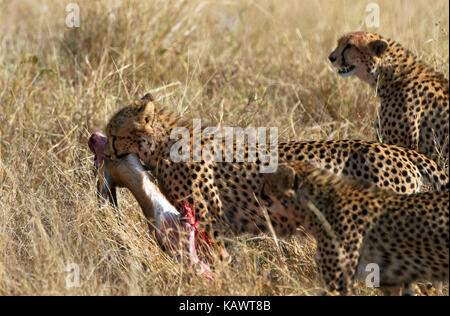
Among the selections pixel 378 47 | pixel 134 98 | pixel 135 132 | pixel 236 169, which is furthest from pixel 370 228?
pixel 134 98

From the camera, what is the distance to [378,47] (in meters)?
5.41

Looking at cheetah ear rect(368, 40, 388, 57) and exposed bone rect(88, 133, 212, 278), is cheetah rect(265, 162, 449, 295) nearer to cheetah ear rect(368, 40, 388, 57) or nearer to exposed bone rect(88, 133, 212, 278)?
exposed bone rect(88, 133, 212, 278)

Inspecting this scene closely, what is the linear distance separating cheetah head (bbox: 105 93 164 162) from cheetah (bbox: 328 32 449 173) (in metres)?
1.70

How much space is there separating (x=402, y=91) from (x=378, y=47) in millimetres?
361

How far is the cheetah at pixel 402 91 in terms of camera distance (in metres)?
5.12

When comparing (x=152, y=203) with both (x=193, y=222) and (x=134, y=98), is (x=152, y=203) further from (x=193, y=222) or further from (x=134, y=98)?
(x=134, y=98)

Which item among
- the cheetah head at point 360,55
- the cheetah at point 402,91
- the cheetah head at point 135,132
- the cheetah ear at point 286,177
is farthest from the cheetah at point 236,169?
the cheetah head at point 360,55

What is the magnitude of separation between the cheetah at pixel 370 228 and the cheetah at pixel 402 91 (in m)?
1.34

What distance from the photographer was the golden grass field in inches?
161

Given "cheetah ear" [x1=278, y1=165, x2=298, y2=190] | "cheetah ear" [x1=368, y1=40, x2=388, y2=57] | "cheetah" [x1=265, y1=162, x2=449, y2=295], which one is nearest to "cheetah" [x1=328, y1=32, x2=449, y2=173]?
"cheetah ear" [x1=368, y1=40, x2=388, y2=57]

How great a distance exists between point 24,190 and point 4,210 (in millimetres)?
491

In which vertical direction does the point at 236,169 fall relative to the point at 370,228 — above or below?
above
